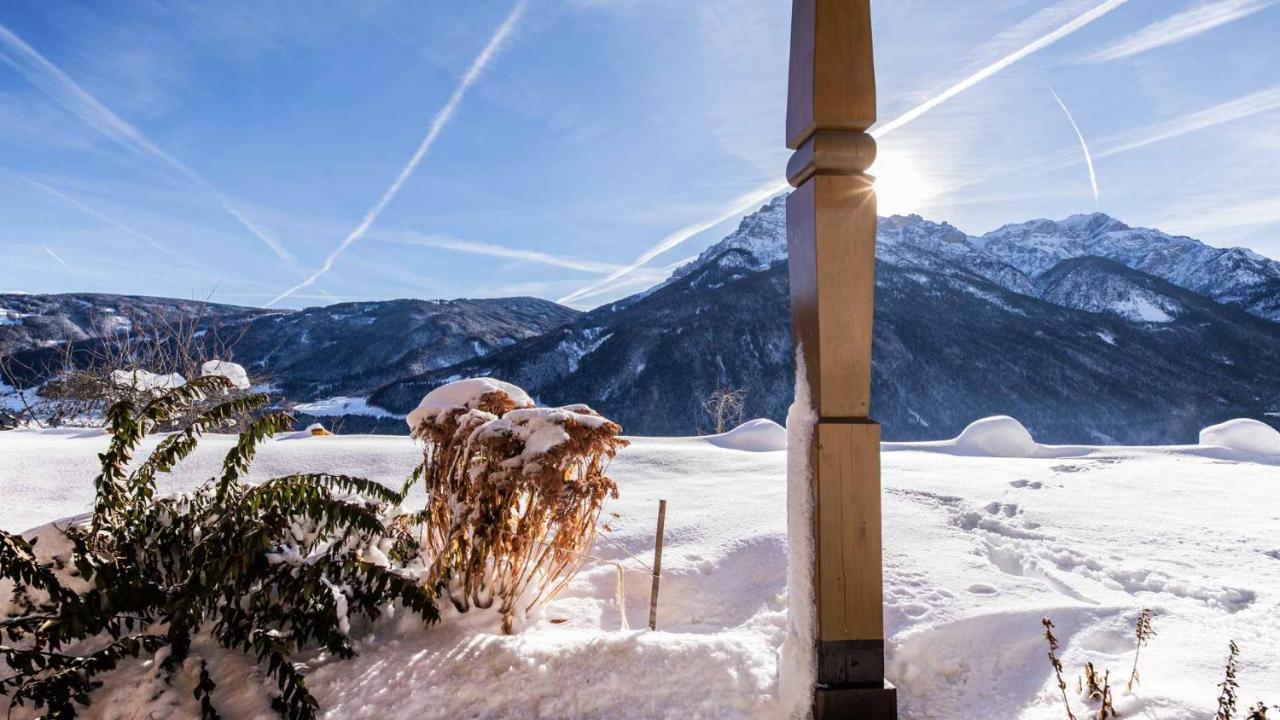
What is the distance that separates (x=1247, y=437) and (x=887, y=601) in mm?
6977

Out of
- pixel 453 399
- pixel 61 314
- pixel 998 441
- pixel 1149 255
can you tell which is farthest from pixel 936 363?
pixel 61 314

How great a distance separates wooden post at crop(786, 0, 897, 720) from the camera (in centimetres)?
172

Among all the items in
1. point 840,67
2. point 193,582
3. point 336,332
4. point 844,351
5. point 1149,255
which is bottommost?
point 193,582

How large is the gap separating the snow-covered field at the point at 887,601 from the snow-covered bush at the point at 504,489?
0.19 meters

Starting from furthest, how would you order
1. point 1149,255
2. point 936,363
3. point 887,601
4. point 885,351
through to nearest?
point 1149,255 → point 885,351 → point 936,363 → point 887,601

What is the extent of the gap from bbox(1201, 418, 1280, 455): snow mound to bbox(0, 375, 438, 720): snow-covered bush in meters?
8.27

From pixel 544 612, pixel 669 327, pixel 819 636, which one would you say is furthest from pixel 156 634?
pixel 669 327

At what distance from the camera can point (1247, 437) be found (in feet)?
21.3

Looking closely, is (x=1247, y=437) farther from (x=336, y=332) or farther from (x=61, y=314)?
(x=61, y=314)

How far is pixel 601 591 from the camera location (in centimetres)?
298

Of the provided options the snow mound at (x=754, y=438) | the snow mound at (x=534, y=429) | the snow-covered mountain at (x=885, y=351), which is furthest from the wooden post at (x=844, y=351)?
the snow-covered mountain at (x=885, y=351)

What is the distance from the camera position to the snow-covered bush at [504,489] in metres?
2.15

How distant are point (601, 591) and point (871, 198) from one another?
2.25 meters

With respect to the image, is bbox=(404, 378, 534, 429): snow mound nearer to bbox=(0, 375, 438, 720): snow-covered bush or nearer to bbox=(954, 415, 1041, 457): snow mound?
bbox=(0, 375, 438, 720): snow-covered bush
